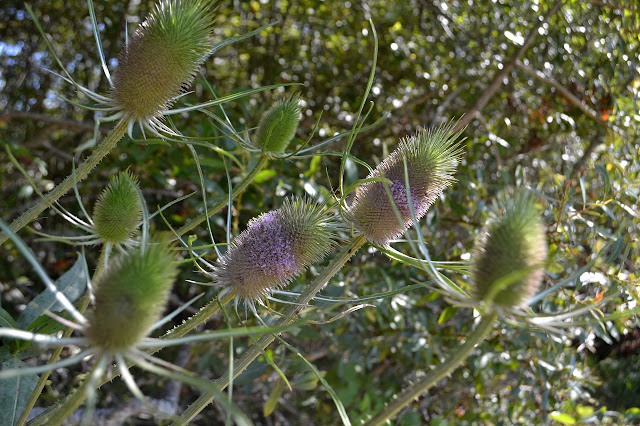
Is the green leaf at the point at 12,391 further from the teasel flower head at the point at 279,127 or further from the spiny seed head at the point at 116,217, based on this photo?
the teasel flower head at the point at 279,127

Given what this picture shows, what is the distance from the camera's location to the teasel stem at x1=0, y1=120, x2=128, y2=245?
89cm

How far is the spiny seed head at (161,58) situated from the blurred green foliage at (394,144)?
1.59ft

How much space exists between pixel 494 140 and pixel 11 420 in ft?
5.94

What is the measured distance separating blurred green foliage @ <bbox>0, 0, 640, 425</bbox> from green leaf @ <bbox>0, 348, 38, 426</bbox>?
693mm

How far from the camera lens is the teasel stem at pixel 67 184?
887 mm

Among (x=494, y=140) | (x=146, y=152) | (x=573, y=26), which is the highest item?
(x=573, y=26)

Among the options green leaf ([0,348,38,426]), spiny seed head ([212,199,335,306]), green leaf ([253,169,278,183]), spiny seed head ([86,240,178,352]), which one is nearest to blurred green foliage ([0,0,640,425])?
green leaf ([253,169,278,183])

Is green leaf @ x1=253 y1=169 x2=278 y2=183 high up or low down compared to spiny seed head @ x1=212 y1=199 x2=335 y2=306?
up

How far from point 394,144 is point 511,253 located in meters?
2.01

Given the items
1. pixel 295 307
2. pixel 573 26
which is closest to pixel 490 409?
pixel 573 26

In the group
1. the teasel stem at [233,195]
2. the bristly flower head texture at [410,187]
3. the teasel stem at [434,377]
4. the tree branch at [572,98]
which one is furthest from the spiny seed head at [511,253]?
the tree branch at [572,98]

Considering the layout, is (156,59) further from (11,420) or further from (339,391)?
(339,391)

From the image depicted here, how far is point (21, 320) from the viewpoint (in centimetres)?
117

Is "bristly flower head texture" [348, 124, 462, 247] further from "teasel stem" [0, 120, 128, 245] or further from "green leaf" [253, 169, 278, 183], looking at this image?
"green leaf" [253, 169, 278, 183]
